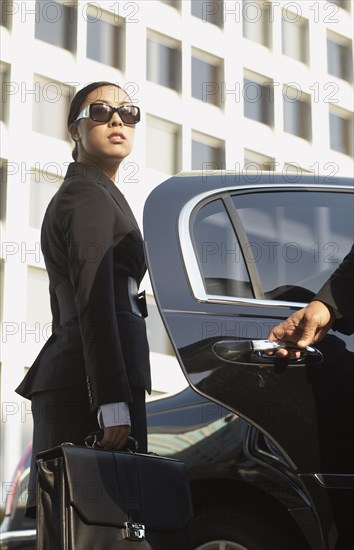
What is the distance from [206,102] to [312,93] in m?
5.84

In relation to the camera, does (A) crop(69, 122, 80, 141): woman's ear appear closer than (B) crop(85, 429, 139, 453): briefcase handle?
No

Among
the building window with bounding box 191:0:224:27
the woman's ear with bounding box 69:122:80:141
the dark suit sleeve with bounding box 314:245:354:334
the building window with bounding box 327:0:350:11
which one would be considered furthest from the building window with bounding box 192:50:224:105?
the dark suit sleeve with bounding box 314:245:354:334

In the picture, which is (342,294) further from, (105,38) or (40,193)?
(105,38)

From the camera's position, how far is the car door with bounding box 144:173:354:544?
3.03 m

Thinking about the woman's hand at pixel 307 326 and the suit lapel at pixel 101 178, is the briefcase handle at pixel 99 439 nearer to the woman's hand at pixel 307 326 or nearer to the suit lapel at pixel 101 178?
the woman's hand at pixel 307 326

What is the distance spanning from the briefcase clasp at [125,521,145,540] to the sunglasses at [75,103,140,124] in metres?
1.20

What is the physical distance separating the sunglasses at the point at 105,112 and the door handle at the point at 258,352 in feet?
2.51

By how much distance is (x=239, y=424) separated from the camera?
3.11 m

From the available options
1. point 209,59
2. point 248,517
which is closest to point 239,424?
point 248,517

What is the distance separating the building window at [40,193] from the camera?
29609 millimetres

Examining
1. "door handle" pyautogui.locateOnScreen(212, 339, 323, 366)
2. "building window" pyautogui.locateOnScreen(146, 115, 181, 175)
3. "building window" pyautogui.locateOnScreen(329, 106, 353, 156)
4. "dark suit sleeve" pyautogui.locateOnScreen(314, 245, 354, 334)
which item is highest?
"building window" pyautogui.locateOnScreen(329, 106, 353, 156)

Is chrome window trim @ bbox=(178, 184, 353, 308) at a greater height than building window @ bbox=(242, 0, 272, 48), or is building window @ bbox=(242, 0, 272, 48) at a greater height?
building window @ bbox=(242, 0, 272, 48)

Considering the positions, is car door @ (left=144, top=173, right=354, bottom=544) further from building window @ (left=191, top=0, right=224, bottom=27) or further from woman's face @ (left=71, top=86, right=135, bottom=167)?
building window @ (left=191, top=0, right=224, bottom=27)

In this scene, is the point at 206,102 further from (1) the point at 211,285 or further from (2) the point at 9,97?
(1) the point at 211,285
